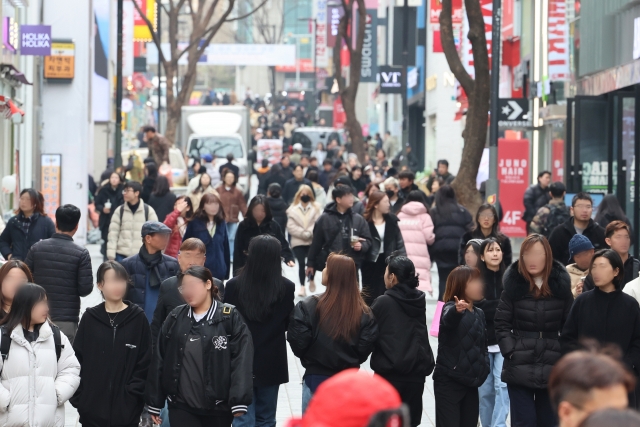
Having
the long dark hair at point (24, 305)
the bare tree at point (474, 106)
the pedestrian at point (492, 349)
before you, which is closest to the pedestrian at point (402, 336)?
the pedestrian at point (492, 349)

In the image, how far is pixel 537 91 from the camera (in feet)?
84.5

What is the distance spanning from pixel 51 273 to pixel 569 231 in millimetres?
4792

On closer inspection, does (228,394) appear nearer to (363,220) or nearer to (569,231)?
(569,231)

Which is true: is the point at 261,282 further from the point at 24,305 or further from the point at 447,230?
the point at 447,230

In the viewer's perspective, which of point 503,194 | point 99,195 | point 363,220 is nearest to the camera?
point 363,220

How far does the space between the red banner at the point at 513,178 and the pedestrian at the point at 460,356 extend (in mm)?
14254

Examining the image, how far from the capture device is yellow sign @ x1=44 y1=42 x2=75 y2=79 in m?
24.0

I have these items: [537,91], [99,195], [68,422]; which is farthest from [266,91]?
[68,422]

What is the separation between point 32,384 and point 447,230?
311 inches

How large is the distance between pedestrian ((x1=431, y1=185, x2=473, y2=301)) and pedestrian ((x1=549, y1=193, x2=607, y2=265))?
2.76m

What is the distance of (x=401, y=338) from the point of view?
23.4ft

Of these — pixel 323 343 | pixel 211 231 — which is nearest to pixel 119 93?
pixel 211 231

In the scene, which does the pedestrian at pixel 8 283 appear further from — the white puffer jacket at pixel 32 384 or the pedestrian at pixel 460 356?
the pedestrian at pixel 460 356

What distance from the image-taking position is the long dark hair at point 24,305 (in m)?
6.48
